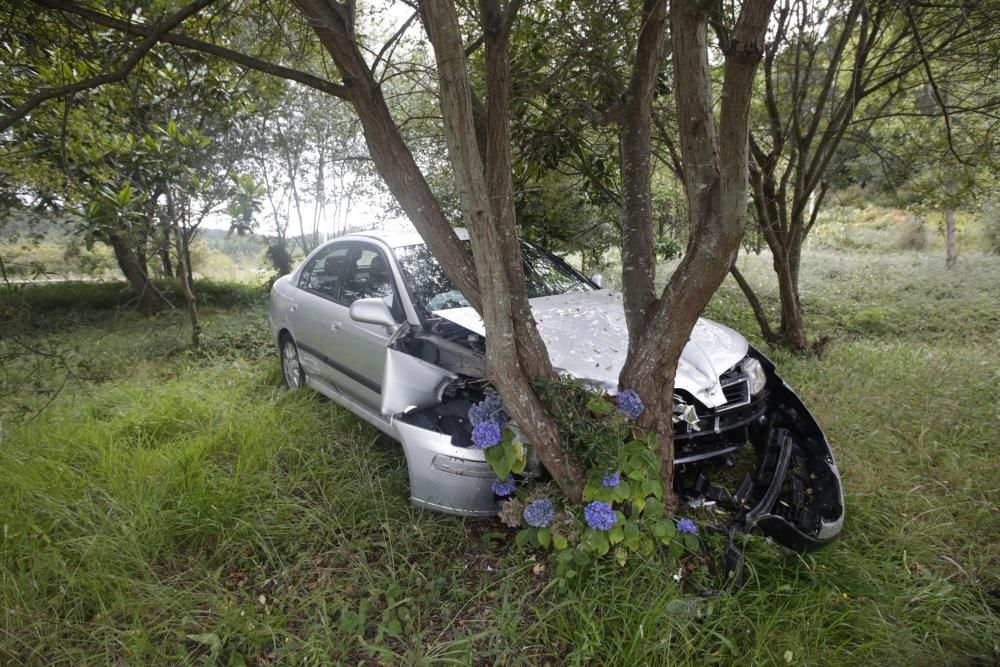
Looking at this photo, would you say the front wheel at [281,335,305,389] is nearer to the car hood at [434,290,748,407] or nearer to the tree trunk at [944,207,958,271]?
the car hood at [434,290,748,407]

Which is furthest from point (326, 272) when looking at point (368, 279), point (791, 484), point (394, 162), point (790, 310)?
point (790, 310)

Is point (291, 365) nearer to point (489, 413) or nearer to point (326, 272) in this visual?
point (326, 272)

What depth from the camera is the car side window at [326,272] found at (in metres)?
3.89

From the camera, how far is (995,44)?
3.93m

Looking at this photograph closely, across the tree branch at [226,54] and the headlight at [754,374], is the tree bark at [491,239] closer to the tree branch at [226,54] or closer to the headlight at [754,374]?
the tree branch at [226,54]

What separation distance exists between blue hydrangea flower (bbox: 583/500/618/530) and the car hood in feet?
1.87

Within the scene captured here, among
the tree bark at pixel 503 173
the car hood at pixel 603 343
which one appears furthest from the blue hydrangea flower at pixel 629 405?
the tree bark at pixel 503 173

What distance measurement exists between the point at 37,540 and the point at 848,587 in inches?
144

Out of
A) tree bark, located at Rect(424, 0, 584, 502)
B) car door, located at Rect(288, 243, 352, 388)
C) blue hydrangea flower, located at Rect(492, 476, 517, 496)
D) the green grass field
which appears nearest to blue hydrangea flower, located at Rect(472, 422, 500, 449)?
tree bark, located at Rect(424, 0, 584, 502)

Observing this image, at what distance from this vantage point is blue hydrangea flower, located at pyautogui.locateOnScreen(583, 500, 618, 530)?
2.00 meters

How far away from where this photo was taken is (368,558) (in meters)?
2.46

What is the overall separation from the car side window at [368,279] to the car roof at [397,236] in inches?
4.1

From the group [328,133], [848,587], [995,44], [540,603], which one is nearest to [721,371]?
[848,587]

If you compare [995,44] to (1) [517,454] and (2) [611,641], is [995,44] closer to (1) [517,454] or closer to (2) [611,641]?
(1) [517,454]
